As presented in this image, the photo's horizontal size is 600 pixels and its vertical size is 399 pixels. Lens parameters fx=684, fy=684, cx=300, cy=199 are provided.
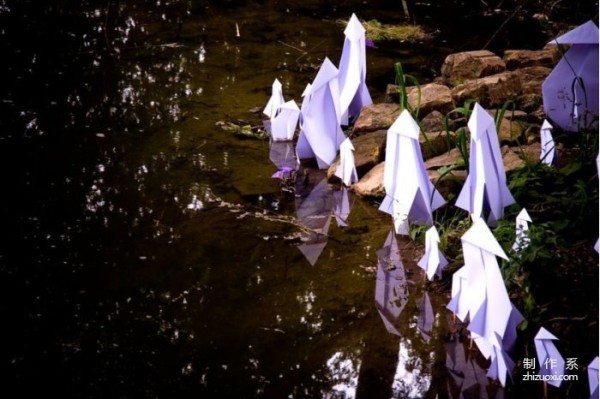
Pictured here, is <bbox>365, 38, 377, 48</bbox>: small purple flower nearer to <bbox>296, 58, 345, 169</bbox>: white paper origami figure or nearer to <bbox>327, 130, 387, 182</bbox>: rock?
<bbox>296, 58, 345, 169</bbox>: white paper origami figure

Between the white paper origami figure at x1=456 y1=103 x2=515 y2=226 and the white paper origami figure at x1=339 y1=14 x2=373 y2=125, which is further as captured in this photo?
the white paper origami figure at x1=339 y1=14 x2=373 y2=125

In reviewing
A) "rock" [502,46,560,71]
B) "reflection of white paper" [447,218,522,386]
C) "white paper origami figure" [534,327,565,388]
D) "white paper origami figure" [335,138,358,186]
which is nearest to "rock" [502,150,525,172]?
"white paper origami figure" [335,138,358,186]

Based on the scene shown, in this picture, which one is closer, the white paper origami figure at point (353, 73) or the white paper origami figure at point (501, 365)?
the white paper origami figure at point (501, 365)

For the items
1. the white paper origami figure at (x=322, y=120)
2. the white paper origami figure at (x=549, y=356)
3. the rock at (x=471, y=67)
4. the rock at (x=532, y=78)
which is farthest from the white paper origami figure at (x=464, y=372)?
the rock at (x=471, y=67)

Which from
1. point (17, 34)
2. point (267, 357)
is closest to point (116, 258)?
point (267, 357)

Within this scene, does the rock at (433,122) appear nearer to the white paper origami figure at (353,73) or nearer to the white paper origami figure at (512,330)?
the white paper origami figure at (353,73)

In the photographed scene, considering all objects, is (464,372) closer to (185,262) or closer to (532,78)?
(185,262)

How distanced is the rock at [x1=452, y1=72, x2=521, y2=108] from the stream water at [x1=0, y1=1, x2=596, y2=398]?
2.87 feet

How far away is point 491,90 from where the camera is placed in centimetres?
413

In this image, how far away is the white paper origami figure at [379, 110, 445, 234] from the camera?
303 cm

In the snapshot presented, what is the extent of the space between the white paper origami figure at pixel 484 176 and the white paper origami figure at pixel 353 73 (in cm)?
159

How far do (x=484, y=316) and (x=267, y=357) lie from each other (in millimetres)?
765

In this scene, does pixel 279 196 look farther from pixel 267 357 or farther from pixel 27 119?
pixel 27 119

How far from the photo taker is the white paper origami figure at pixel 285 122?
4090mm
